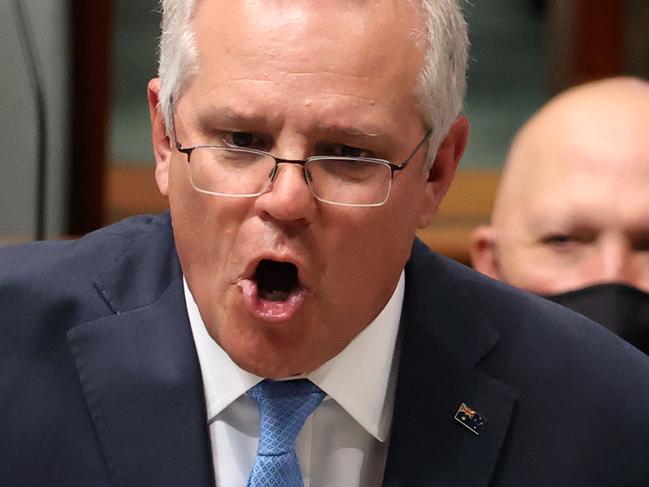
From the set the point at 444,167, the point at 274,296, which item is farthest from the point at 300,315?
the point at 444,167

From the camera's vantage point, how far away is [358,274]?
5.21ft

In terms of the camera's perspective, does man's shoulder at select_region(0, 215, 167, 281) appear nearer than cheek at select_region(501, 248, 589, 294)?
Yes

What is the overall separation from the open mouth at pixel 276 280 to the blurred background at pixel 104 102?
118 centimetres

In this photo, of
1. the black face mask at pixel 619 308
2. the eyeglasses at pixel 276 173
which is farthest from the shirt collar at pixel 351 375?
the black face mask at pixel 619 308

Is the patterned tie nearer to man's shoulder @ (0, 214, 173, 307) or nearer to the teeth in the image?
the teeth

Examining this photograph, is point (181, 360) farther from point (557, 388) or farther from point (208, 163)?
point (557, 388)

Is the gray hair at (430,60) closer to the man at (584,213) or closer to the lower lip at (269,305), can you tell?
the lower lip at (269,305)

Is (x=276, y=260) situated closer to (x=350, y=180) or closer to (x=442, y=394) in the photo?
(x=350, y=180)

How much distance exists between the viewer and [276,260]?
1.50 meters

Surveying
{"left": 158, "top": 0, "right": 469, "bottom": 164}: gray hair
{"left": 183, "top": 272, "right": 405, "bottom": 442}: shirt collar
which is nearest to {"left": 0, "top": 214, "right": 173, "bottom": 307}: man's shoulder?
{"left": 183, "top": 272, "right": 405, "bottom": 442}: shirt collar

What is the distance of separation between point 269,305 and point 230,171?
17 centimetres

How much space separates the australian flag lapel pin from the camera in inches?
67.8

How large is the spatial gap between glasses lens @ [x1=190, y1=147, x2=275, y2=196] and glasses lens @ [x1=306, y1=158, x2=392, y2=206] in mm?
58

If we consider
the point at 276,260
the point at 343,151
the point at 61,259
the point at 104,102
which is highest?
the point at 343,151
